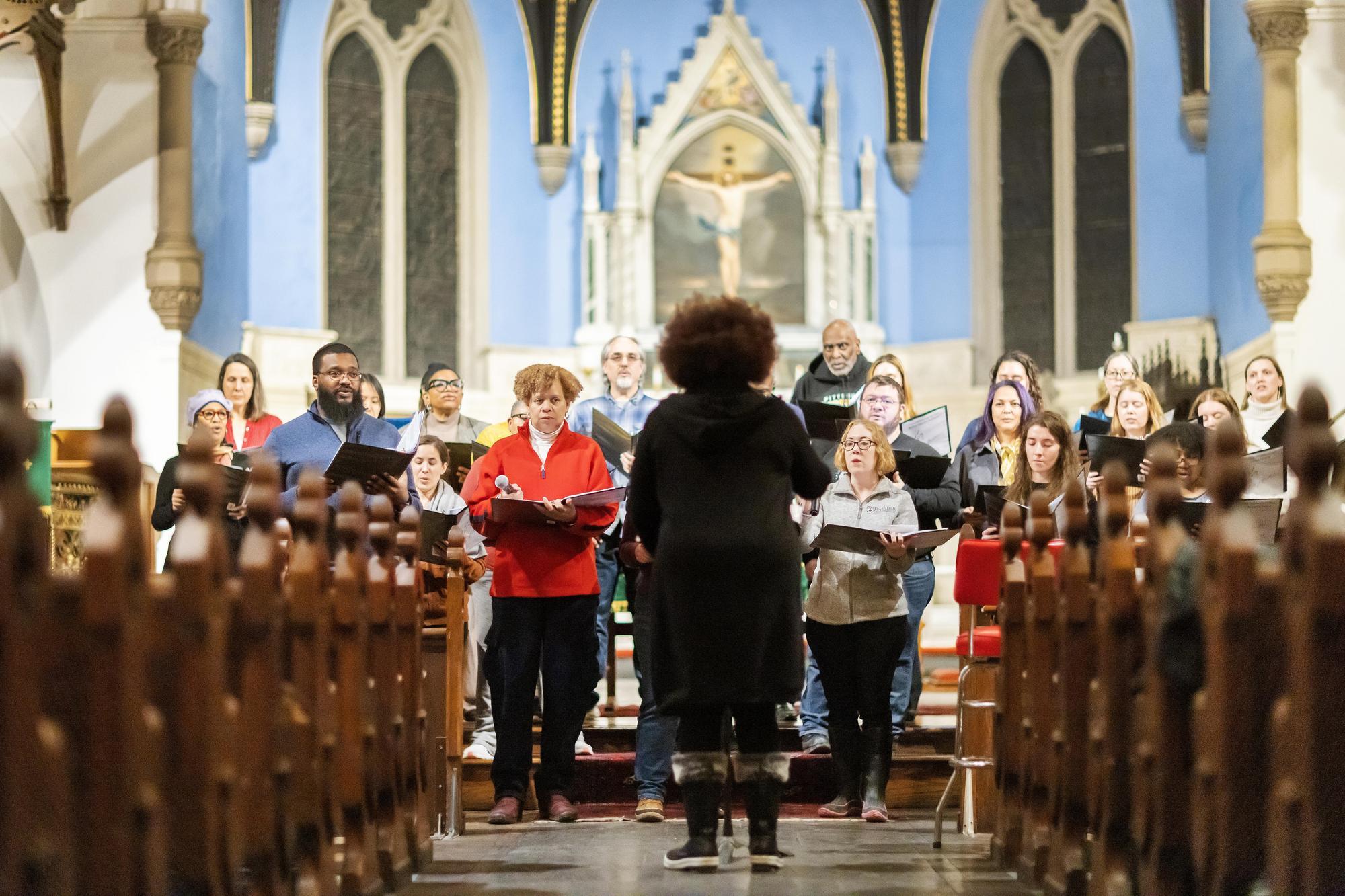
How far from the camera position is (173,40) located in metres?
9.27

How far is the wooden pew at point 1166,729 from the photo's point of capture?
2.82 m

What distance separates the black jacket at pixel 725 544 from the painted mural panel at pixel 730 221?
29.5ft

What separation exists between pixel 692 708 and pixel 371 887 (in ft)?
2.67

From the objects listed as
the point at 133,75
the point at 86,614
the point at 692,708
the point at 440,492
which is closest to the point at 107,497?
the point at 86,614

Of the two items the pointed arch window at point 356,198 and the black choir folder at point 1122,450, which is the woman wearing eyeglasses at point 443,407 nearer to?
the black choir folder at point 1122,450

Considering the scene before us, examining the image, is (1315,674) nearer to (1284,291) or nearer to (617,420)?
(617,420)

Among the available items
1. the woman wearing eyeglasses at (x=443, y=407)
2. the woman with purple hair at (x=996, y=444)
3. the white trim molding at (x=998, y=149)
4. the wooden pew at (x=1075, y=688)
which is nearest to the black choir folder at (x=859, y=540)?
the woman with purple hair at (x=996, y=444)

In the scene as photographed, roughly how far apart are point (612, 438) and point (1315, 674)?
3.38 m

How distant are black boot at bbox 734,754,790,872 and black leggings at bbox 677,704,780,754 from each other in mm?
24

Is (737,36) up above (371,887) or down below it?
above

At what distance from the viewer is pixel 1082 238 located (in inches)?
493

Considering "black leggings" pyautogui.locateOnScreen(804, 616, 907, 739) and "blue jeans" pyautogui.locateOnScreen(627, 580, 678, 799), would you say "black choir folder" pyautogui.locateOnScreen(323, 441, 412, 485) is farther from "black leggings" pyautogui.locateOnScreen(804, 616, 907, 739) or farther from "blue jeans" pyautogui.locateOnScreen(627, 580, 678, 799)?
"black leggings" pyautogui.locateOnScreen(804, 616, 907, 739)

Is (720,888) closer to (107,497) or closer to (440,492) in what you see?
(107,497)

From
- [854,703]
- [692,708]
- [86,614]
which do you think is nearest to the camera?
[86,614]
